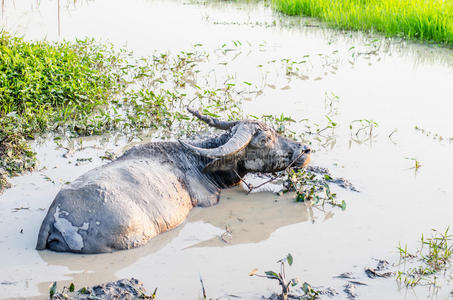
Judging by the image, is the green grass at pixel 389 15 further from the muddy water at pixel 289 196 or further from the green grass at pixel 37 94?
the green grass at pixel 37 94

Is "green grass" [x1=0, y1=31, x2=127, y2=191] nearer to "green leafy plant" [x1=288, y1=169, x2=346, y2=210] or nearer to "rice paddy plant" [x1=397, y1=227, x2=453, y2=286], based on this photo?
"green leafy plant" [x1=288, y1=169, x2=346, y2=210]

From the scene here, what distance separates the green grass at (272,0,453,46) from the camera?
9923 mm

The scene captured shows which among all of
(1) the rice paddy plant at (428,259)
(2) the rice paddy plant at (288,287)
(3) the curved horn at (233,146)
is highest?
(3) the curved horn at (233,146)

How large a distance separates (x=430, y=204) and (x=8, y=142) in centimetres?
374

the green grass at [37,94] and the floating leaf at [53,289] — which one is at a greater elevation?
the green grass at [37,94]

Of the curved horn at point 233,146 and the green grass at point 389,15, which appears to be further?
the green grass at point 389,15

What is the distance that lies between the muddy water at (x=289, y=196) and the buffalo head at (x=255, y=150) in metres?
0.26

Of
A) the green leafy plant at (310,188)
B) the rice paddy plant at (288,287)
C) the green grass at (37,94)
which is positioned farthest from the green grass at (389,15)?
the rice paddy plant at (288,287)

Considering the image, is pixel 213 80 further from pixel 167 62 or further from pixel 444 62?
pixel 444 62

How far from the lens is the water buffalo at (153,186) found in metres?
3.53

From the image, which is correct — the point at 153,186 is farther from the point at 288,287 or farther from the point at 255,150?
the point at 288,287

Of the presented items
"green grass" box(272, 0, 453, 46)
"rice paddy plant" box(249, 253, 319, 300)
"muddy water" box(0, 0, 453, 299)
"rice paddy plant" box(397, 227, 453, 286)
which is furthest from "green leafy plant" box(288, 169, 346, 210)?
"green grass" box(272, 0, 453, 46)

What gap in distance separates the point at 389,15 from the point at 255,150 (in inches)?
282

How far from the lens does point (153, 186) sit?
3982 millimetres
